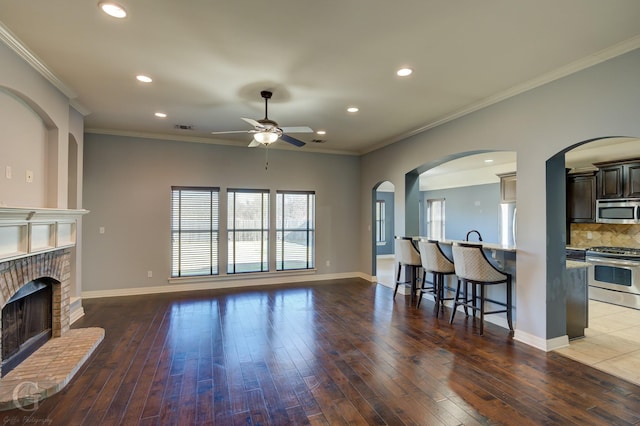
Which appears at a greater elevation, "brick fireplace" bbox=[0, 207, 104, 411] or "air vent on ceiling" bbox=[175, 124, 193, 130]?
"air vent on ceiling" bbox=[175, 124, 193, 130]

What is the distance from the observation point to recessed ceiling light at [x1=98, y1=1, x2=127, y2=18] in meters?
2.26

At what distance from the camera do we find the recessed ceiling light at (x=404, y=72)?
3.25 metres

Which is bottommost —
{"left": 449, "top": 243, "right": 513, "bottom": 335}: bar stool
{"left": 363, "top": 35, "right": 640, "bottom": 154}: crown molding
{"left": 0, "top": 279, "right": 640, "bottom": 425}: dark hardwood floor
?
{"left": 0, "top": 279, "right": 640, "bottom": 425}: dark hardwood floor

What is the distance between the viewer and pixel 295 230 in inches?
274

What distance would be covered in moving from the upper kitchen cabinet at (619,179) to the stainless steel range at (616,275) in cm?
100

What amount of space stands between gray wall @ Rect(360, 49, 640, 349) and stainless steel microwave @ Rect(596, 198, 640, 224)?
3.08 metres

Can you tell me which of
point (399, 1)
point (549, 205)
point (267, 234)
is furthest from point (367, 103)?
point (267, 234)

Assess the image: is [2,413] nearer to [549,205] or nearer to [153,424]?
[153,424]

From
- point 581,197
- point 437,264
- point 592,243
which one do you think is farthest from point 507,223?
point 437,264

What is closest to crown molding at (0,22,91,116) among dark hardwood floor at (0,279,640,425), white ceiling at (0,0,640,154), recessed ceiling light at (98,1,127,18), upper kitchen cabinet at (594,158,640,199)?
white ceiling at (0,0,640,154)

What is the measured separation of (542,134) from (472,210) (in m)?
6.20

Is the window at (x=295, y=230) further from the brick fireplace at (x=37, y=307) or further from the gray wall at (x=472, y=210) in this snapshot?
the gray wall at (x=472, y=210)

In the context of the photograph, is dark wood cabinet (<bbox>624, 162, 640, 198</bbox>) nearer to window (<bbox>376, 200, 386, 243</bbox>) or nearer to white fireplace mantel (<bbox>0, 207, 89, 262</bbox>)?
window (<bbox>376, 200, 386, 243</bbox>)

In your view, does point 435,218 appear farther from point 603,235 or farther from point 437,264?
point 437,264
